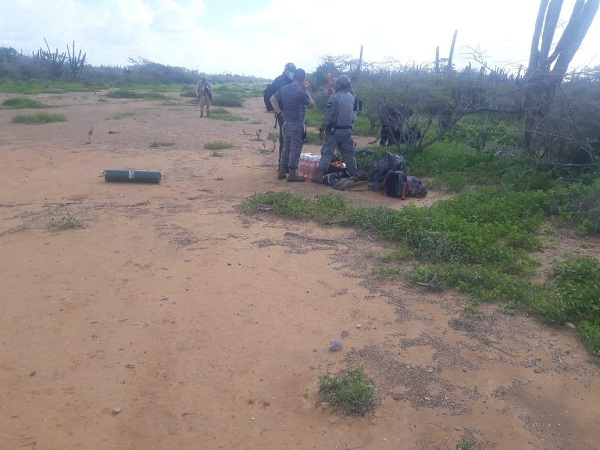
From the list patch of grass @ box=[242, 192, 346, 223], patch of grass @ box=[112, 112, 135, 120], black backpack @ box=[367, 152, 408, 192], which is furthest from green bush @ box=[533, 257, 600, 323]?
patch of grass @ box=[112, 112, 135, 120]

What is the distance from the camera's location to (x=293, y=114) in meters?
8.15

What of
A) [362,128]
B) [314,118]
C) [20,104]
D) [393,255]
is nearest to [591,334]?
[393,255]

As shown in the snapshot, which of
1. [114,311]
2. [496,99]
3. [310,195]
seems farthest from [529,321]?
[496,99]

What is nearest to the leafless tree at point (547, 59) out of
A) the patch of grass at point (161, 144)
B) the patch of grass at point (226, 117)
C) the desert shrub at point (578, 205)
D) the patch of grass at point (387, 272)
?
the desert shrub at point (578, 205)

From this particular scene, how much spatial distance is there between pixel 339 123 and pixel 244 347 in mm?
5214

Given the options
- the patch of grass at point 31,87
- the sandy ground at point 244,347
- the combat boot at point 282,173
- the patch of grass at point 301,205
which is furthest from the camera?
the patch of grass at point 31,87

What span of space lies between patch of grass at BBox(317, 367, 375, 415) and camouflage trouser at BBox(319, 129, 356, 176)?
546 centimetres

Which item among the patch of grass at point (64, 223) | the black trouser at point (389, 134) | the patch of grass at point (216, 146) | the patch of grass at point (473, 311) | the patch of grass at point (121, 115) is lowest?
the patch of grass at point (64, 223)

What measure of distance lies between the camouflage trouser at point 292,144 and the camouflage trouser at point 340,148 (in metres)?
Result: 0.41

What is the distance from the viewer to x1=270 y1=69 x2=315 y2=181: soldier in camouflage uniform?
801 centimetres

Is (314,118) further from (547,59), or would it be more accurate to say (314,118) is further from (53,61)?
(53,61)

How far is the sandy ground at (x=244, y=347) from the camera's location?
2.77 m

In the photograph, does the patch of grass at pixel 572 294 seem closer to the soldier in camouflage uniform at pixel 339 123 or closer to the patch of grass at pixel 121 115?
the soldier in camouflage uniform at pixel 339 123

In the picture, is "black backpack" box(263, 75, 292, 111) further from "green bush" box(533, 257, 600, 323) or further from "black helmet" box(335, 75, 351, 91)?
"green bush" box(533, 257, 600, 323)
